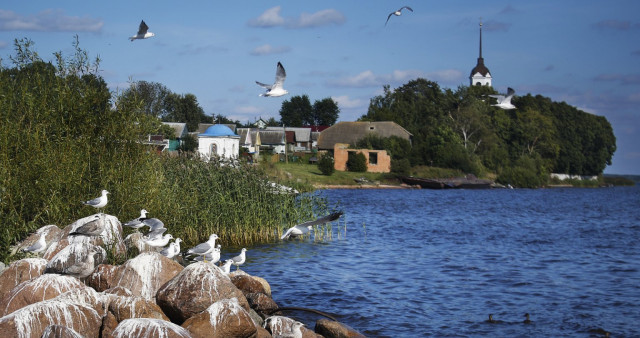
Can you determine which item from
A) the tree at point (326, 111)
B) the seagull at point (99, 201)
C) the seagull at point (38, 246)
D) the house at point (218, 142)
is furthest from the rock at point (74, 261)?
the tree at point (326, 111)

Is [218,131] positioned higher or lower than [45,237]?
higher

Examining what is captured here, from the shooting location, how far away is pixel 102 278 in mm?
11492

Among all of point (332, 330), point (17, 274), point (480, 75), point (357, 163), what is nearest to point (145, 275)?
point (17, 274)

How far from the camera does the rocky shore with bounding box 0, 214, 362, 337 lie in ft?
29.7

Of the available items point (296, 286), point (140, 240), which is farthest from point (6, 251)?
point (296, 286)

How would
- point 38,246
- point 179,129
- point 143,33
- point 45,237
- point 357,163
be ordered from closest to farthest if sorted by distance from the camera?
1. point 38,246
2. point 45,237
3. point 143,33
4. point 357,163
5. point 179,129

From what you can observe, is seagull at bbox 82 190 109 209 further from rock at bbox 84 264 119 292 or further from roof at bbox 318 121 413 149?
roof at bbox 318 121 413 149

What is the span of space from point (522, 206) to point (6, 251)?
45.8 m

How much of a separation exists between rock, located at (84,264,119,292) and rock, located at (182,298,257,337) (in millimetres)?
2303

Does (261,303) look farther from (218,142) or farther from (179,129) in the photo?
(179,129)

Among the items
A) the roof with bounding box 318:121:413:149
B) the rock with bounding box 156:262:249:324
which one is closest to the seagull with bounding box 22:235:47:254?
the rock with bounding box 156:262:249:324

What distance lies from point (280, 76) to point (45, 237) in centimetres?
961

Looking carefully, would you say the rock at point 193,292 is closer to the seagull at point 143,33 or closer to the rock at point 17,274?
the rock at point 17,274

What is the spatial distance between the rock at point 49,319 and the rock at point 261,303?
11.6 feet
